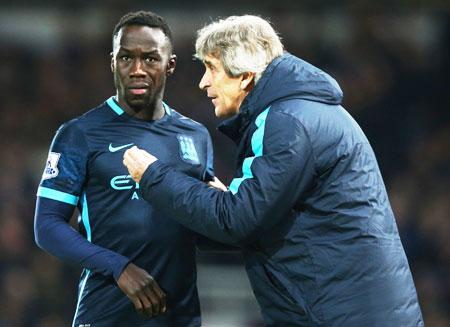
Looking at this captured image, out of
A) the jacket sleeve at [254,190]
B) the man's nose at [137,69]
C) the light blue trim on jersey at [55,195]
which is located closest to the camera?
the jacket sleeve at [254,190]

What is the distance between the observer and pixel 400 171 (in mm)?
8156

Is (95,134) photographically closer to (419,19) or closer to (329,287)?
(329,287)

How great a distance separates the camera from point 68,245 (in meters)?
3.34

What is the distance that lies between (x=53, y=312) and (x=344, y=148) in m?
4.28

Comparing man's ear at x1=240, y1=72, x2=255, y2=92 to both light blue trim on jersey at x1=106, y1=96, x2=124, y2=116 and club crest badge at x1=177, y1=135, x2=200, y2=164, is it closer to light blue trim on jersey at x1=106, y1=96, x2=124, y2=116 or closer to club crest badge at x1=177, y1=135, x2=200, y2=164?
club crest badge at x1=177, y1=135, x2=200, y2=164

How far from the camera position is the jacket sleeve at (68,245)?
333cm

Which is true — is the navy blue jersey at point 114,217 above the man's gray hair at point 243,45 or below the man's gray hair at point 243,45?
below

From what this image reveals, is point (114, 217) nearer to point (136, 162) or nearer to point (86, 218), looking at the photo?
point (86, 218)

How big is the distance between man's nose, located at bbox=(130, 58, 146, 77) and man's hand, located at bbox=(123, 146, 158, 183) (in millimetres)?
406

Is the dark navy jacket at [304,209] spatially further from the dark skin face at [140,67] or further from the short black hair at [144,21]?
the short black hair at [144,21]

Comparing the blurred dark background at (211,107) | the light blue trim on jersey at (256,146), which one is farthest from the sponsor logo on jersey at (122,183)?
the blurred dark background at (211,107)

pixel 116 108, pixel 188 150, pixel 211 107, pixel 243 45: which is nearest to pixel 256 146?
pixel 243 45

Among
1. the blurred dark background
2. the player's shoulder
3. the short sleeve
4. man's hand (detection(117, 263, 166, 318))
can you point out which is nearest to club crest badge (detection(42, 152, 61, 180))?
the short sleeve

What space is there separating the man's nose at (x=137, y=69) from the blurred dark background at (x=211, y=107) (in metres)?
3.75
